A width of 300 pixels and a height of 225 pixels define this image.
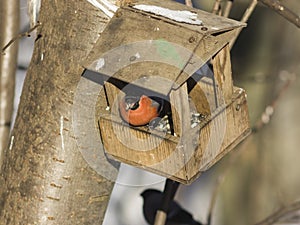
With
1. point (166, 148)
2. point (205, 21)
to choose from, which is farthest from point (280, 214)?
point (205, 21)

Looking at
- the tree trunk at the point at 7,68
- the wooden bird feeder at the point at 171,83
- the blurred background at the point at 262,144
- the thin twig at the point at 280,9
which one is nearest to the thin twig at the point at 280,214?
the wooden bird feeder at the point at 171,83

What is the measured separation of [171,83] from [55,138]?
1.02 feet

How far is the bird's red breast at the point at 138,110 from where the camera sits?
1586 mm

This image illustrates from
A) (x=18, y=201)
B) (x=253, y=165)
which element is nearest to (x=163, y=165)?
(x=18, y=201)

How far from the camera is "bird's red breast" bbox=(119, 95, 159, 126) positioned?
159cm

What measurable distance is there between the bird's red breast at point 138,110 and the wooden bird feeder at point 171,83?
14 mm

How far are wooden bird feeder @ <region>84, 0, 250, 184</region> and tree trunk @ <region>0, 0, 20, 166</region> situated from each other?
517 millimetres

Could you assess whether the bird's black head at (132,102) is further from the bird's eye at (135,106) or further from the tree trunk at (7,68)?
the tree trunk at (7,68)

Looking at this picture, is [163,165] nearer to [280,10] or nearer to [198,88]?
[198,88]

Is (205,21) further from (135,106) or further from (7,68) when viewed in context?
(7,68)

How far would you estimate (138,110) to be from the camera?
1.58 metres

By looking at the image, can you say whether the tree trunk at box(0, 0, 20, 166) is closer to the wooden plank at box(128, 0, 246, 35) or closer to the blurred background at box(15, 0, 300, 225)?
the wooden plank at box(128, 0, 246, 35)

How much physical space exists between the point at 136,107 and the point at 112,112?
6 cm

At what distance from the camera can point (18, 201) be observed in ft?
5.32
